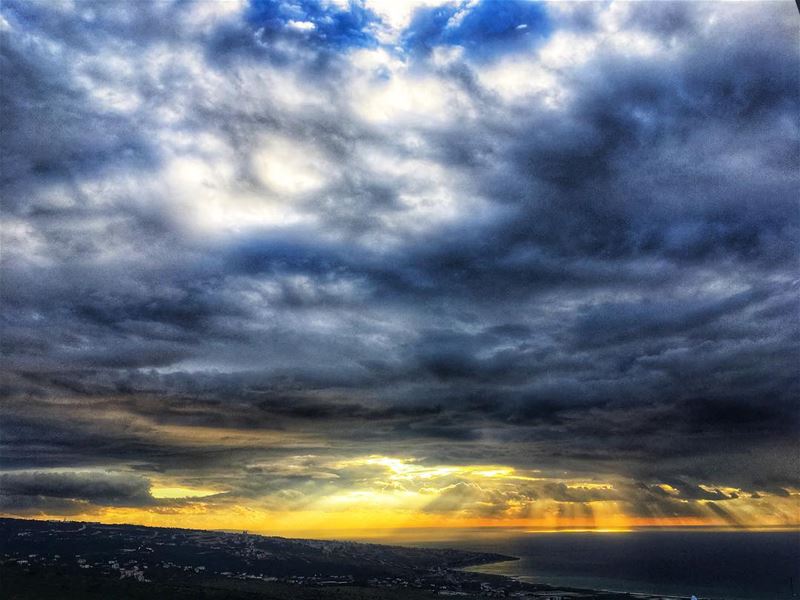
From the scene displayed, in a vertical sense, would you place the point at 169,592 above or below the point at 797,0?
below

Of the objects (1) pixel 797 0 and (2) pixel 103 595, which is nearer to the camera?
(1) pixel 797 0

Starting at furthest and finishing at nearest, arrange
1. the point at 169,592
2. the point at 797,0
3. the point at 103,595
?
the point at 169,592, the point at 103,595, the point at 797,0

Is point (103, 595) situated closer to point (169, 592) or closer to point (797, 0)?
point (169, 592)

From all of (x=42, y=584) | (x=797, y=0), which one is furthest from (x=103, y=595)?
(x=797, y=0)

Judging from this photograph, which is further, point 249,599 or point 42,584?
point 249,599

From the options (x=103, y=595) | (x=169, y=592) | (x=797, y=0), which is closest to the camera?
(x=797, y=0)

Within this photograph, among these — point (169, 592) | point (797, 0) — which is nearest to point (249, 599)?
point (169, 592)

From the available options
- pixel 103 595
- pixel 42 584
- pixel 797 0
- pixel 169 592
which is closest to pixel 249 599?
pixel 169 592

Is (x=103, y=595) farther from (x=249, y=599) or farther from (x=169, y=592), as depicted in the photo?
(x=249, y=599)
